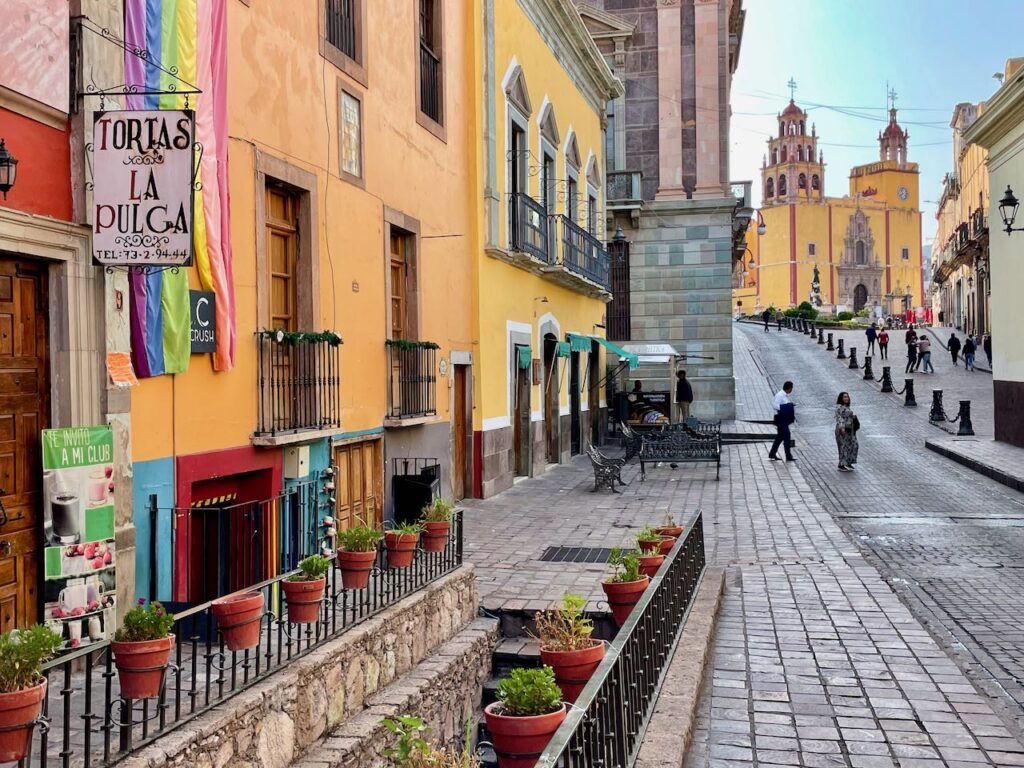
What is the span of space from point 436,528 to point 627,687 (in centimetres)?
364

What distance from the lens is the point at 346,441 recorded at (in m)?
9.94

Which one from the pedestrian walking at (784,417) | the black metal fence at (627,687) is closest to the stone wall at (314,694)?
the black metal fence at (627,687)

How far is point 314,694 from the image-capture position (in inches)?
217

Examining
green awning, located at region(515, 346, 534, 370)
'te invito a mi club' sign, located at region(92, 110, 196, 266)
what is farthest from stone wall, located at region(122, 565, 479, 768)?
green awning, located at region(515, 346, 534, 370)

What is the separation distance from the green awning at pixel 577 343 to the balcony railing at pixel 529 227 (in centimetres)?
294

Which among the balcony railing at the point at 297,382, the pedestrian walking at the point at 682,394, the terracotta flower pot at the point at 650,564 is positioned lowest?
the terracotta flower pot at the point at 650,564

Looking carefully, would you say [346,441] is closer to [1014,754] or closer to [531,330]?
[1014,754]

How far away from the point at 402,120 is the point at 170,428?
20.1 ft

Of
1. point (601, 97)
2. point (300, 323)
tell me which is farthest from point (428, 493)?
point (601, 97)

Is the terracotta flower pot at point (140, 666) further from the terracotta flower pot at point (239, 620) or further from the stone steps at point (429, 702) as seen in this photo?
the stone steps at point (429, 702)

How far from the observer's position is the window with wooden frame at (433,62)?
42.4 ft

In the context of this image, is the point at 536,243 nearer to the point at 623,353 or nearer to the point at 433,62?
the point at 433,62

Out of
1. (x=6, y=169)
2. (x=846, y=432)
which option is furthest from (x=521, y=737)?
(x=846, y=432)

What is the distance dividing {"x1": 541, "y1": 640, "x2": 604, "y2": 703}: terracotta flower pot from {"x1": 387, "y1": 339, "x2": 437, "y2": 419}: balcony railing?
20.3 feet
